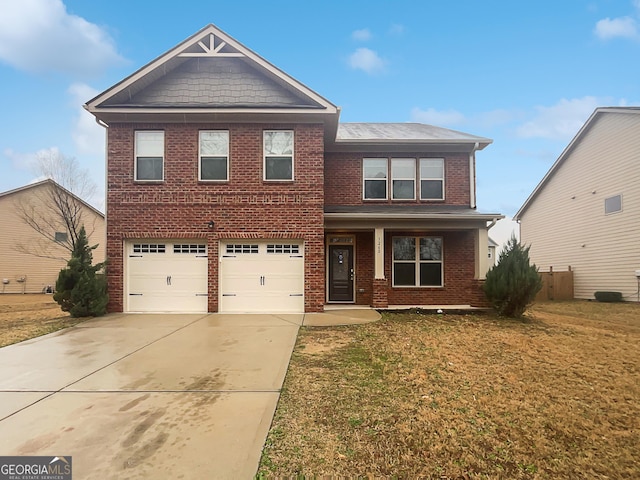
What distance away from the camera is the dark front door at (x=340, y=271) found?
41.6 ft

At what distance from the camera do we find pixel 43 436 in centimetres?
334

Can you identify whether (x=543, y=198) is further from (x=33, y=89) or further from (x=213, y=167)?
(x=33, y=89)

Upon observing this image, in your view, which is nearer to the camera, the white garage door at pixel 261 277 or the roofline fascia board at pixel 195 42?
the roofline fascia board at pixel 195 42

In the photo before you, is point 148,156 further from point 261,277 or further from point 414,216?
point 414,216

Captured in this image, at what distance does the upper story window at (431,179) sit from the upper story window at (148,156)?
9132mm

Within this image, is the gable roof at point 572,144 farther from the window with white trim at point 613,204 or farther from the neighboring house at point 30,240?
the neighboring house at point 30,240

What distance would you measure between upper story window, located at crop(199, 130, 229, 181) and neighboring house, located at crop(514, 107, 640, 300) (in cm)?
1662

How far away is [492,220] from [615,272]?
8884mm

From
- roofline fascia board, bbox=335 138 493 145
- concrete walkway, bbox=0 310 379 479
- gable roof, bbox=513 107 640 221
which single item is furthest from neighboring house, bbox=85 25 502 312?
gable roof, bbox=513 107 640 221

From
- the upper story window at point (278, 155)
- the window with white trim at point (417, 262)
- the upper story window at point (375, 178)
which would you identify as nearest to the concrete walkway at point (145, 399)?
the upper story window at point (278, 155)

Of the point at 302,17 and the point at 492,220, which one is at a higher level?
the point at 302,17

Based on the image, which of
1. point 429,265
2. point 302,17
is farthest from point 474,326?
point 302,17

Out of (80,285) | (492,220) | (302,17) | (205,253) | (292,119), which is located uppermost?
(302,17)

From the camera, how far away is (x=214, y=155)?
422 inches
